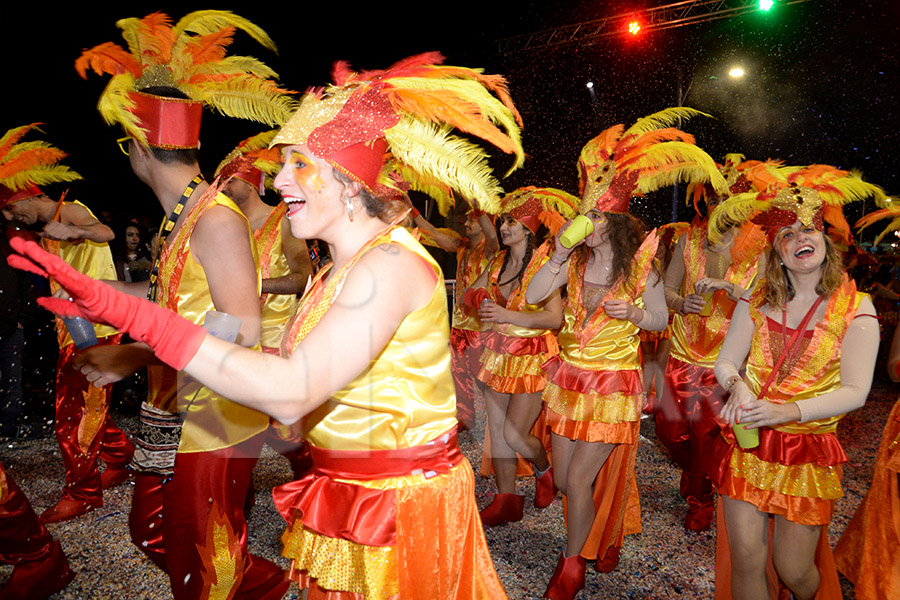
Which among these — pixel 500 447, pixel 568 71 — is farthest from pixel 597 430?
pixel 568 71

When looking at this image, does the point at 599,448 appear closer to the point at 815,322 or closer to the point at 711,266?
the point at 815,322

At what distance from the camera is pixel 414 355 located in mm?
1376

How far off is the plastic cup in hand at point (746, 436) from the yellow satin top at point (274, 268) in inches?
102

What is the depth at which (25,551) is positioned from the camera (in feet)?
8.20

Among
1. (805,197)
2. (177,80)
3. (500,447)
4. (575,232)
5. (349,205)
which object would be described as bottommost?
(500,447)

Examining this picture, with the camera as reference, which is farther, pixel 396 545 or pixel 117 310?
pixel 396 545

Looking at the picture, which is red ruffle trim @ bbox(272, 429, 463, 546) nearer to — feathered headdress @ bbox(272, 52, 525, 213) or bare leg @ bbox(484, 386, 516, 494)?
feathered headdress @ bbox(272, 52, 525, 213)

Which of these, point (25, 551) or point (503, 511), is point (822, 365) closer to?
point (503, 511)

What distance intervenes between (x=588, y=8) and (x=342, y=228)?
867cm

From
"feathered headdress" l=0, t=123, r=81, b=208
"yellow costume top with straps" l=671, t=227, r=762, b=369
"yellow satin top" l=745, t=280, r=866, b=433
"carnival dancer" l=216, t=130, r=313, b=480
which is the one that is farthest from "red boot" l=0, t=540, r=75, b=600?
"yellow costume top with straps" l=671, t=227, r=762, b=369

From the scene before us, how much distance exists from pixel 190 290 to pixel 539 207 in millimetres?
2629

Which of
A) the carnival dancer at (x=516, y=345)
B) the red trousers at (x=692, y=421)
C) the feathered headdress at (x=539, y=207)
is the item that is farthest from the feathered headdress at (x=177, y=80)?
the red trousers at (x=692, y=421)

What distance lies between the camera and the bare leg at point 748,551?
222 cm

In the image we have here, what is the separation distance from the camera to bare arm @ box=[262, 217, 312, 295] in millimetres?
3289
